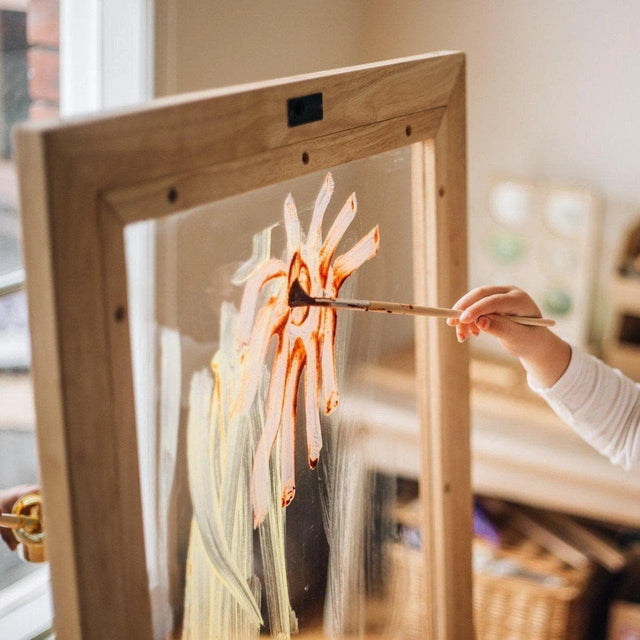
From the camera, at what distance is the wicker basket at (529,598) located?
172cm

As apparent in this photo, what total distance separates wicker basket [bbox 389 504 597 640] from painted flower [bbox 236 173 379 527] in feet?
3.03

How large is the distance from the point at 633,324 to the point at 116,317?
1553 mm

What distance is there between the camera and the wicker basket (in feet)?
5.65

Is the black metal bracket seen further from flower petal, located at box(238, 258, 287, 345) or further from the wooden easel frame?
flower petal, located at box(238, 258, 287, 345)

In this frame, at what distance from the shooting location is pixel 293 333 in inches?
31.7

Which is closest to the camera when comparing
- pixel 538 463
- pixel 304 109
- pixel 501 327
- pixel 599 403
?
pixel 304 109

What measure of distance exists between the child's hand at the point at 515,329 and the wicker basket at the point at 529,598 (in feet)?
2.53

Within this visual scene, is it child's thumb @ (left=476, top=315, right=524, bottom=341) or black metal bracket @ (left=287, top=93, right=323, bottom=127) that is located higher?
black metal bracket @ (left=287, top=93, right=323, bottom=127)

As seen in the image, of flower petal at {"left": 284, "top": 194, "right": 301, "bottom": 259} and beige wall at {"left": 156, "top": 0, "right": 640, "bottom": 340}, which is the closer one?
flower petal at {"left": 284, "top": 194, "right": 301, "bottom": 259}

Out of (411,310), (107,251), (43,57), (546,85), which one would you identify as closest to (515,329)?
(411,310)

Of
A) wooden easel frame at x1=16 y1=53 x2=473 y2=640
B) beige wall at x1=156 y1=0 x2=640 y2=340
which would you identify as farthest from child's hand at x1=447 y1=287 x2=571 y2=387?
beige wall at x1=156 y1=0 x2=640 y2=340

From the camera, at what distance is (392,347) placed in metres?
1.09

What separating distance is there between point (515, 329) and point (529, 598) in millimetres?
942

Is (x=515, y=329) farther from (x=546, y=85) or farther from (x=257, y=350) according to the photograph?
(x=546, y=85)
